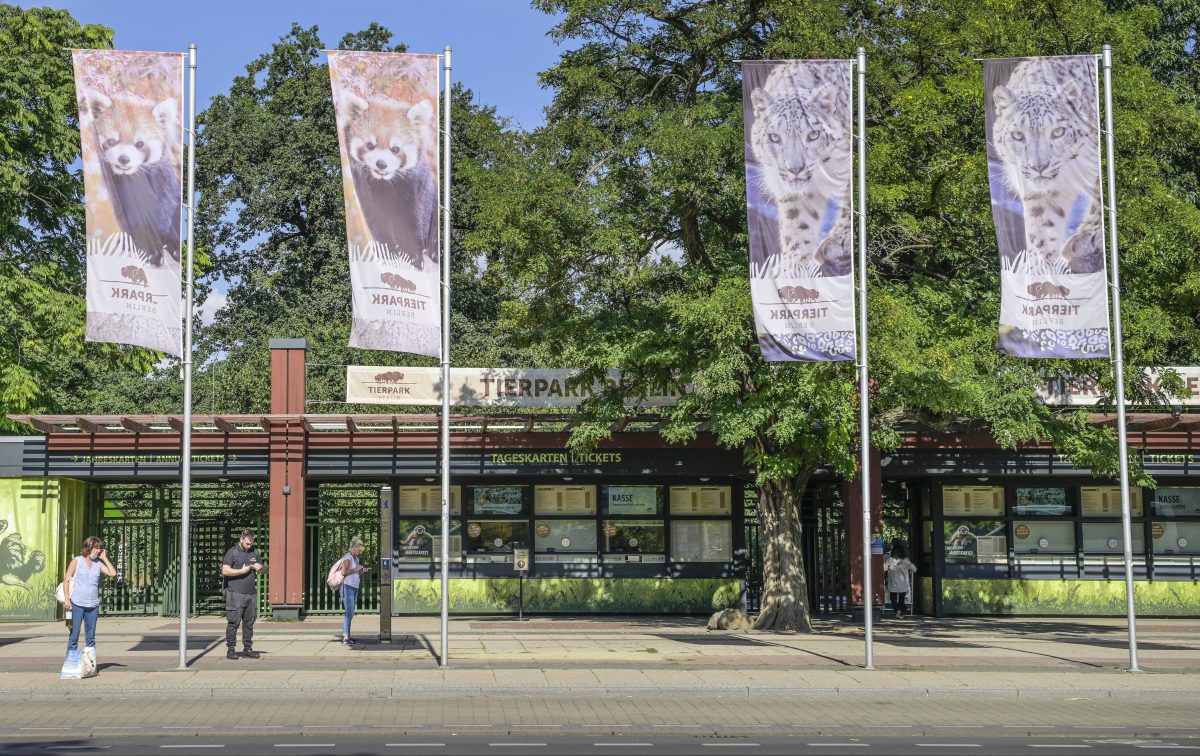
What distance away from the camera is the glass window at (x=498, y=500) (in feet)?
95.2

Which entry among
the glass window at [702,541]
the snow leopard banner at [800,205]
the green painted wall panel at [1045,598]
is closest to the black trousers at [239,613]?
the snow leopard banner at [800,205]

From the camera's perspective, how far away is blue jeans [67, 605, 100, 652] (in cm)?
1648

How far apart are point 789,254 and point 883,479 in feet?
42.8

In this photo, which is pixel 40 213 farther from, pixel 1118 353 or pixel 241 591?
pixel 1118 353

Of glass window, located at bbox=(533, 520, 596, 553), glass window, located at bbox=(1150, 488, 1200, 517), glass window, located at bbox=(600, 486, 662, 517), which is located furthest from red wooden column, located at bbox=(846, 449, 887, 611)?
glass window, located at bbox=(1150, 488, 1200, 517)

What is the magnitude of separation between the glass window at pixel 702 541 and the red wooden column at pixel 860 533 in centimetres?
268

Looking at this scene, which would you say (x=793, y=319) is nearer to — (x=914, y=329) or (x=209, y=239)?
(x=914, y=329)

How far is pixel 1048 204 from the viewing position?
18219 millimetres

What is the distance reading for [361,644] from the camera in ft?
69.9

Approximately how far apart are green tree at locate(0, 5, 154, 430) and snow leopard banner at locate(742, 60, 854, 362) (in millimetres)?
19528

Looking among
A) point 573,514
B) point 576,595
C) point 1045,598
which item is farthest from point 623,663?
point 1045,598

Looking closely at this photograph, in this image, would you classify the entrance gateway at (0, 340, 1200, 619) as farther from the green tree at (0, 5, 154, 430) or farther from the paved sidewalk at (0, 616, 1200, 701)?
the green tree at (0, 5, 154, 430)

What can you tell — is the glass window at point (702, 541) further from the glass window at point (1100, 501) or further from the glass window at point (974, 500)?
the glass window at point (1100, 501)

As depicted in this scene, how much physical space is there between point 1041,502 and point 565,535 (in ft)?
35.8
